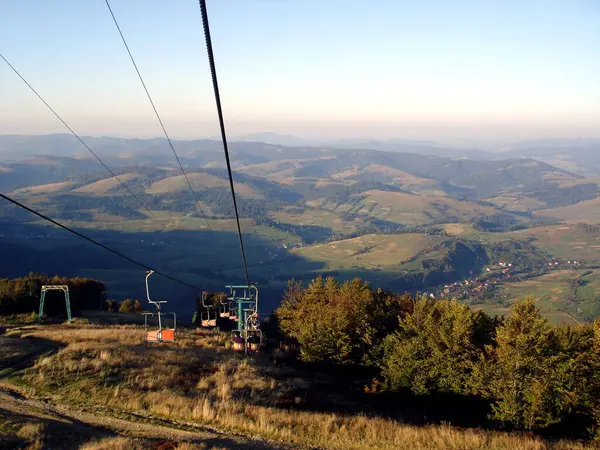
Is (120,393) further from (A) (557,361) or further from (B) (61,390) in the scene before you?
(A) (557,361)

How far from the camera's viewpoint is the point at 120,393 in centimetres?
2097

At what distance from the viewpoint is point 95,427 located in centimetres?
1742

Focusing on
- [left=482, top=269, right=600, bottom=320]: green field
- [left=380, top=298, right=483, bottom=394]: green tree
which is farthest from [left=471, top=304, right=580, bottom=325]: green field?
[left=380, top=298, right=483, bottom=394]: green tree

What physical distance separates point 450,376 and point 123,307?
63925 mm

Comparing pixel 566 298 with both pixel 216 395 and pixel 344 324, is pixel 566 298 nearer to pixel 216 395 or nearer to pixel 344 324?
pixel 344 324

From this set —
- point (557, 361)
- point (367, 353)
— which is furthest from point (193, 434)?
point (367, 353)

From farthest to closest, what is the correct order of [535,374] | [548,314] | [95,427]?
[548,314]
[535,374]
[95,427]

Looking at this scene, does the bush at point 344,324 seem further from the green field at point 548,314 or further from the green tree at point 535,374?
the green field at point 548,314

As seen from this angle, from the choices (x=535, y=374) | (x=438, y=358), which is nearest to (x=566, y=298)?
(x=438, y=358)

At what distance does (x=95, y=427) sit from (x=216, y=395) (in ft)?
20.1

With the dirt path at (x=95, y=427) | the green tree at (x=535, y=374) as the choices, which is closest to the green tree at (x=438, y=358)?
the green tree at (x=535, y=374)

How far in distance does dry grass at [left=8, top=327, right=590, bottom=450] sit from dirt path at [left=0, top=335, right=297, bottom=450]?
0.80m

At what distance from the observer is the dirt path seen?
15578mm

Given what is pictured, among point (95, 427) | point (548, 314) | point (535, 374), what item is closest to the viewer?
point (95, 427)
